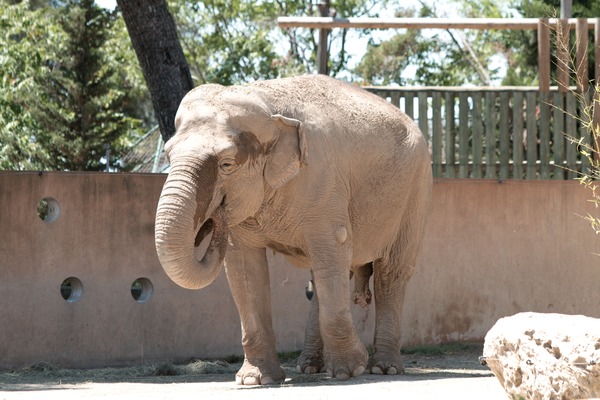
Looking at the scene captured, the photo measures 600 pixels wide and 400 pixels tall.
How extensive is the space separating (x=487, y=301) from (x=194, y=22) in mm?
26866

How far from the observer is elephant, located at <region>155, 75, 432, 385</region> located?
858 cm

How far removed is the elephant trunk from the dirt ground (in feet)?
2.81

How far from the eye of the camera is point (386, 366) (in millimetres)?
10367

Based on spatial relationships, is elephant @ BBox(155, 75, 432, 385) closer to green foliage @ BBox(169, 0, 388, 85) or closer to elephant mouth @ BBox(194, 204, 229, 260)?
elephant mouth @ BBox(194, 204, 229, 260)

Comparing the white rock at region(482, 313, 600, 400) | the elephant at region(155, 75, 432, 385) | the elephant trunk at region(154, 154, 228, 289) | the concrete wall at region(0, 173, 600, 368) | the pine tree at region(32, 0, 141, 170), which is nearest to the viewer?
the white rock at region(482, 313, 600, 400)

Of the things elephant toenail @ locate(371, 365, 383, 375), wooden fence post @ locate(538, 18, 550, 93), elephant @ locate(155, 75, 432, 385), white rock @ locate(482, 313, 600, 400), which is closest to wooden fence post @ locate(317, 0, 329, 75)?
wooden fence post @ locate(538, 18, 550, 93)

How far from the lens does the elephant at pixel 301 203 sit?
28.1 ft

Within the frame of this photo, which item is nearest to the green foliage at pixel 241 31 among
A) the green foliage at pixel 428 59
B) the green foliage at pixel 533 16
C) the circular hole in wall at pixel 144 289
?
the green foliage at pixel 428 59

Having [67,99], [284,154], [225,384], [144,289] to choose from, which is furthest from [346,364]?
[67,99]

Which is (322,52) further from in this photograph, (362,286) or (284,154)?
(284,154)

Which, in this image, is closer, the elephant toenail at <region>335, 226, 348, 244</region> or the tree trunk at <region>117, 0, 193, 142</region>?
the elephant toenail at <region>335, 226, 348, 244</region>

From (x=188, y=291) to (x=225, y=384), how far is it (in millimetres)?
2432

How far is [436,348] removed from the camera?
13039 mm

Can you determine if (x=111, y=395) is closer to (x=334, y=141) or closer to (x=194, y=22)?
(x=334, y=141)
